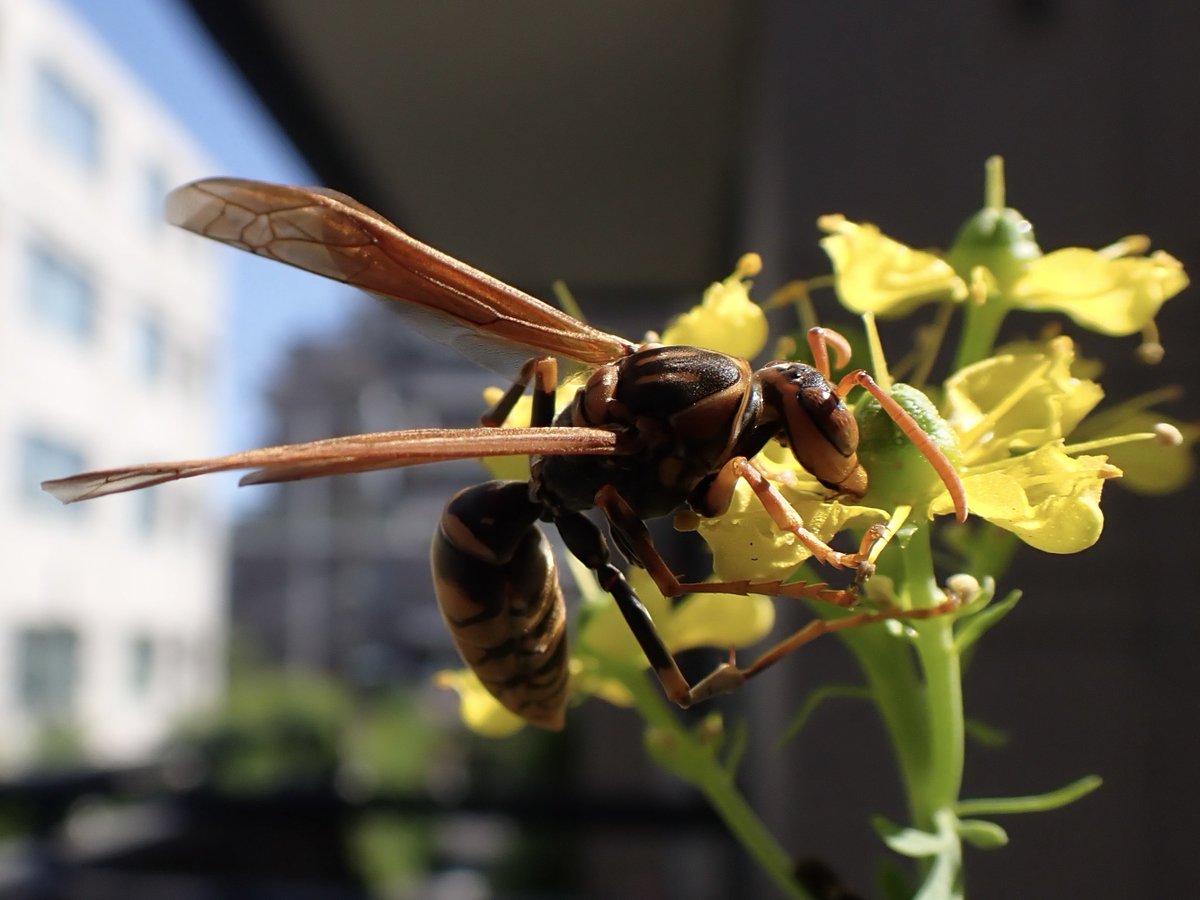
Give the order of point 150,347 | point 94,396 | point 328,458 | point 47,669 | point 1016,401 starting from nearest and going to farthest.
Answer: point 328,458 → point 1016,401 → point 47,669 → point 94,396 → point 150,347

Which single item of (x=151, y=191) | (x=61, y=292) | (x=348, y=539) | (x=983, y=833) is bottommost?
(x=983, y=833)

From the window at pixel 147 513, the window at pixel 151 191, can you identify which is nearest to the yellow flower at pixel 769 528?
the window at pixel 147 513

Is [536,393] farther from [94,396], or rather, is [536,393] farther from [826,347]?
[94,396]

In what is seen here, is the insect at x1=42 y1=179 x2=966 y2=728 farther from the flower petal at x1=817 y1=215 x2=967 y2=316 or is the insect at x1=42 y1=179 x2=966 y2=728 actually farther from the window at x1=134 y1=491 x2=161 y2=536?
the window at x1=134 y1=491 x2=161 y2=536

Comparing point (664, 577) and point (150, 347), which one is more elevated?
point (150, 347)

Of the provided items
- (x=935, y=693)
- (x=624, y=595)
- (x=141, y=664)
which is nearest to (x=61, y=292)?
(x=141, y=664)

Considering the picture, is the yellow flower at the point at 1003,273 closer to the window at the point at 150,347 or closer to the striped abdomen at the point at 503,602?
the striped abdomen at the point at 503,602

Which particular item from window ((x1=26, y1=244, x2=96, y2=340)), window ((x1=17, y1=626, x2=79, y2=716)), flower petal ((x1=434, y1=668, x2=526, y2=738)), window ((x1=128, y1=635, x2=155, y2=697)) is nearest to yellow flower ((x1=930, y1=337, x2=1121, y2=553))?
flower petal ((x1=434, y1=668, x2=526, y2=738))
